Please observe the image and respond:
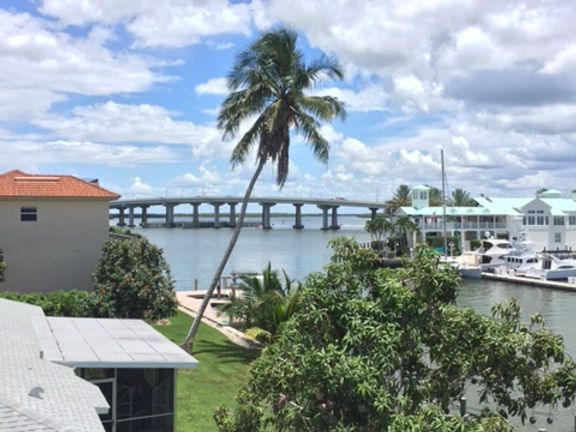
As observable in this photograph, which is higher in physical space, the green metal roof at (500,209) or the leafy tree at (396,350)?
the green metal roof at (500,209)

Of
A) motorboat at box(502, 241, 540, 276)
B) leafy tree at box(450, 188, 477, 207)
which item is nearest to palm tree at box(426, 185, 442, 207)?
leafy tree at box(450, 188, 477, 207)

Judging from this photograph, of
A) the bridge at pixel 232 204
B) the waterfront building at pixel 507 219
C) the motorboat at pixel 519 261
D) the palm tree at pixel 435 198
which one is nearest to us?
the motorboat at pixel 519 261

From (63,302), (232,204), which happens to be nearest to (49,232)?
(63,302)

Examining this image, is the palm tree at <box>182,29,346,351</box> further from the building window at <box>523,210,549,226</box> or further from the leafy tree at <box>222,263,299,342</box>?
the building window at <box>523,210,549,226</box>

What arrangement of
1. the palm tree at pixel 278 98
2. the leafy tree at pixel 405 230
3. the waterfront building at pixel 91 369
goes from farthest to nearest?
the leafy tree at pixel 405 230 < the palm tree at pixel 278 98 < the waterfront building at pixel 91 369

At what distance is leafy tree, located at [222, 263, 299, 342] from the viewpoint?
2302cm

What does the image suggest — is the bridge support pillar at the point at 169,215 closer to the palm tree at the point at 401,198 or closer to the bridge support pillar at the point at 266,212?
the bridge support pillar at the point at 266,212

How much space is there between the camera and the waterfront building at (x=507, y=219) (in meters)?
85.1

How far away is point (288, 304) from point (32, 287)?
1362 centimetres

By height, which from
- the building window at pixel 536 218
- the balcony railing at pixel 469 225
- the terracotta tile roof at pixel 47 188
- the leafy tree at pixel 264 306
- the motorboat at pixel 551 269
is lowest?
the motorboat at pixel 551 269

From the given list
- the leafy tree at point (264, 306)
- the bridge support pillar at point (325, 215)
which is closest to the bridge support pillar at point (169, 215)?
the bridge support pillar at point (325, 215)

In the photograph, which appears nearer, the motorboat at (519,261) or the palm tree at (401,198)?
the motorboat at (519,261)

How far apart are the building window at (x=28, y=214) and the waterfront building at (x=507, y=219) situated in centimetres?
6383

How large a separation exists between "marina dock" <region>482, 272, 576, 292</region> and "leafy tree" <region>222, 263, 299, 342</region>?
122 feet
